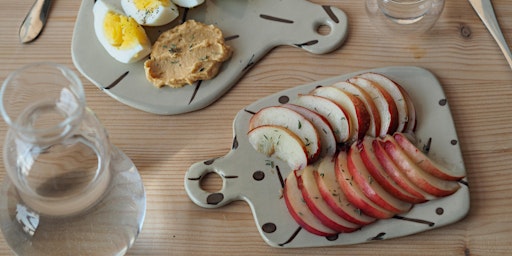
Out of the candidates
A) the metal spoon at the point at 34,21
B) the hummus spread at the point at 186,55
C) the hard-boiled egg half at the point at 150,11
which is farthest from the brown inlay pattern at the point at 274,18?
the metal spoon at the point at 34,21

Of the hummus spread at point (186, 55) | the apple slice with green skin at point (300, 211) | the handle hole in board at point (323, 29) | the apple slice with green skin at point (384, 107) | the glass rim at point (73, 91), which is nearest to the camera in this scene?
the glass rim at point (73, 91)

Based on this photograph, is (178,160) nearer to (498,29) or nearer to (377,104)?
(377,104)

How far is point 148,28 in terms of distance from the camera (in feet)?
5.71

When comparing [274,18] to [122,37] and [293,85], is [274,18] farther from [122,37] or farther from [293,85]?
[122,37]

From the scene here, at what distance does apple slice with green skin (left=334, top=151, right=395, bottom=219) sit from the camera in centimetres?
142

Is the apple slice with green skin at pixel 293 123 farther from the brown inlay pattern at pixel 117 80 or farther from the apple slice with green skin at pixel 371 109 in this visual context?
the brown inlay pattern at pixel 117 80

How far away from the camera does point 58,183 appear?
1.35 m

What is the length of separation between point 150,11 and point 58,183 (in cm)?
53

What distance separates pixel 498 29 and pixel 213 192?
32.8 inches

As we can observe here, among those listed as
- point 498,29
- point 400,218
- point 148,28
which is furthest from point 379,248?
point 148,28

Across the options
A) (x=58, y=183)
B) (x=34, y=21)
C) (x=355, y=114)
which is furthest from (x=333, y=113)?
(x=34, y=21)

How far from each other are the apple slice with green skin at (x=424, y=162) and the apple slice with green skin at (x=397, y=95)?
2.7 inches

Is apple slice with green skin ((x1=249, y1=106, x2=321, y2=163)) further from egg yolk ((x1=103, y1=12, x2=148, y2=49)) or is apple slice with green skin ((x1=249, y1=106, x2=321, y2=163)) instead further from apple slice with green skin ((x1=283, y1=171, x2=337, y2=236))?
egg yolk ((x1=103, y1=12, x2=148, y2=49))

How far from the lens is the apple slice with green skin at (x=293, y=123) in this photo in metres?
1.52
